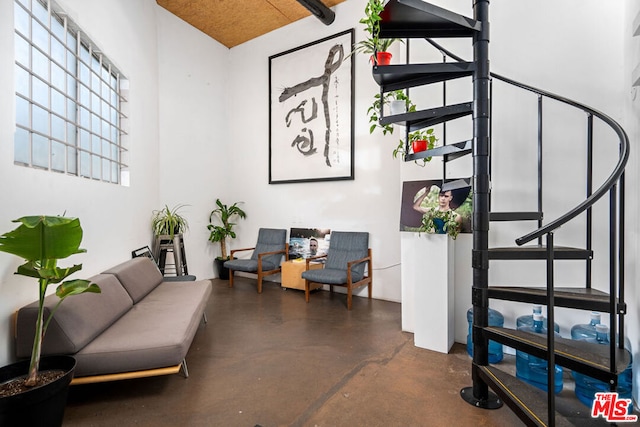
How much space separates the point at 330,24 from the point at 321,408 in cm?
500

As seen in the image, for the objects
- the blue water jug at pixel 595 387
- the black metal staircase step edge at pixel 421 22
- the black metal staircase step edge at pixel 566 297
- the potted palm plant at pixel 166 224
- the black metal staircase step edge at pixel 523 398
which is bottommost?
the blue water jug at pixel 595 387

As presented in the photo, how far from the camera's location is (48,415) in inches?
60.8

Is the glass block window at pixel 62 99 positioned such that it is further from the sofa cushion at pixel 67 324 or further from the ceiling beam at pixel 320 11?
the ceiling beam at pixel 320 11

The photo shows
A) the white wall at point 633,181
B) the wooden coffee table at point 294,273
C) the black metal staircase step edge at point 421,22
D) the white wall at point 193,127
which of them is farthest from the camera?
the white wall at point 193,127

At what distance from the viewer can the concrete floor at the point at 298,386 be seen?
6.13ft

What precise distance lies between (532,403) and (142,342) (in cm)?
230

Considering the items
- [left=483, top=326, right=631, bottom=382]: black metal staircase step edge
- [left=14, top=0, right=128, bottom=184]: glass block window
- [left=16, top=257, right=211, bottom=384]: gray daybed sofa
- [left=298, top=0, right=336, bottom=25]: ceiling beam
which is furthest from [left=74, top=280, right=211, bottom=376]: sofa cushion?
[left=298, top=0, right=336, bottom=25]: ceiling beam

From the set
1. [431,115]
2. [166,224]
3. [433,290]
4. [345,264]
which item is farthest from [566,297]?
[166,224]

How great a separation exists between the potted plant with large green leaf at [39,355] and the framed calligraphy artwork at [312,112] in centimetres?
355

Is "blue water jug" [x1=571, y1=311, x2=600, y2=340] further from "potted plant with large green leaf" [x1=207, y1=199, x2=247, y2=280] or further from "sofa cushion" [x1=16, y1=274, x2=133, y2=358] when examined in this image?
"potted plant with large green leaf" [x1=207, y1=199, x2=247, y2=280]

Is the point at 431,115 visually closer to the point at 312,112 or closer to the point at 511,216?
the point at 511,216

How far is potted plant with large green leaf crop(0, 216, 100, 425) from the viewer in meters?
1.46

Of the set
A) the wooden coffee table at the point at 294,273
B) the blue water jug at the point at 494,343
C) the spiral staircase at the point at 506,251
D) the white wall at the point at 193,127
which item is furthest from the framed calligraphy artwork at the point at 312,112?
the blue water jug at the point at 494,343

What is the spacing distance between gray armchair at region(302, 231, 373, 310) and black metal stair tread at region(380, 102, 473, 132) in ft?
6.29
